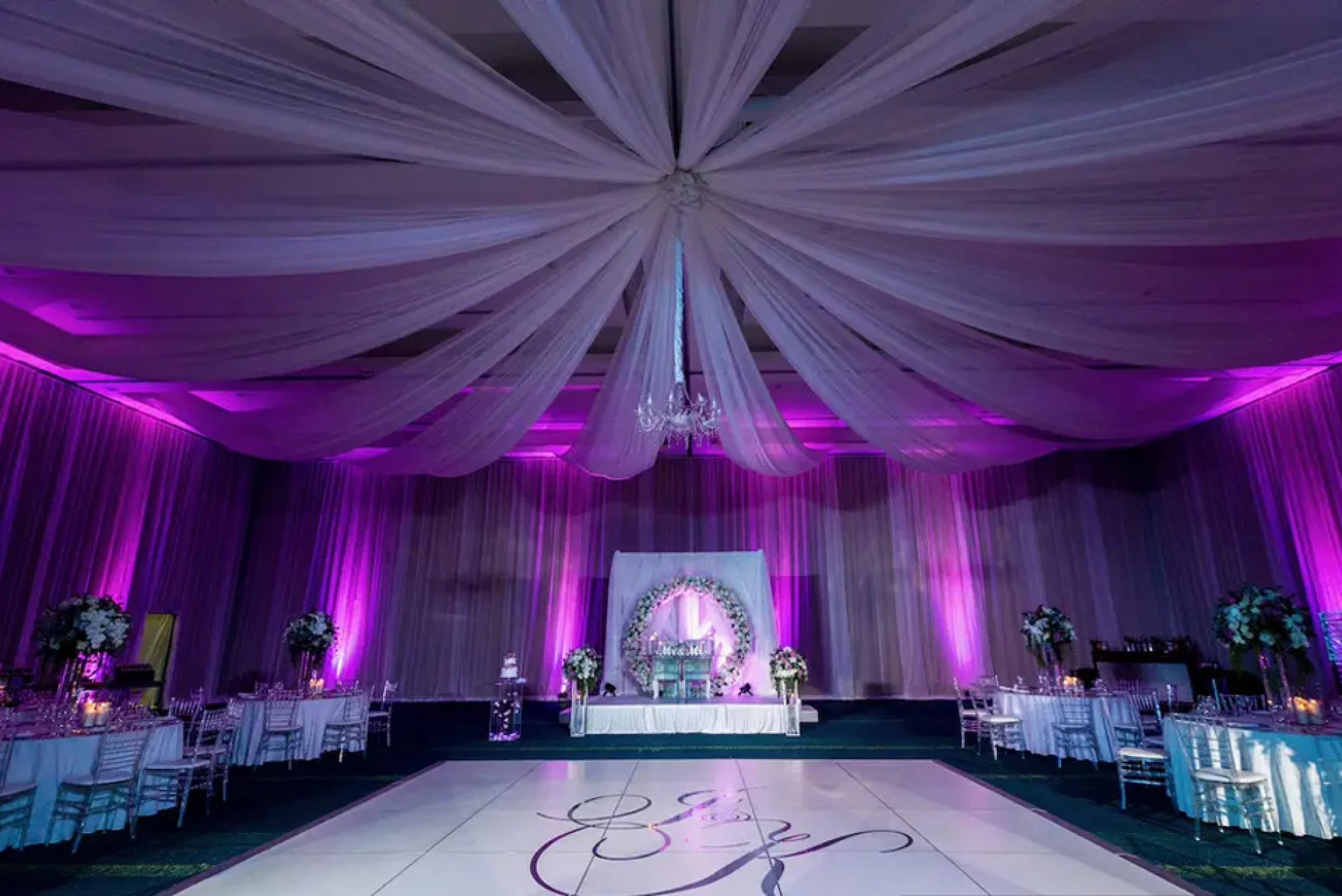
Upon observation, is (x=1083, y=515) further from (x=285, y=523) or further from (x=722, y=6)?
(x=285, y=523)

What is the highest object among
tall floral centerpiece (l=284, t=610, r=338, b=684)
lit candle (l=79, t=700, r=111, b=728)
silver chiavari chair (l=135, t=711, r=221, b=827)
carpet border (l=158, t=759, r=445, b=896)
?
tall floral centerpiece (l=284, t=610, r=338, b=684)

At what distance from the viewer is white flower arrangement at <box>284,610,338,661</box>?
8039 millimetres

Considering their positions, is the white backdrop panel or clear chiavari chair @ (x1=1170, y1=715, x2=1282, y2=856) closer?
clear chiavari chair @ (x1=1170, y1=715, x2=1282, y2=856)

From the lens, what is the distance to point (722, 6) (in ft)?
8.18

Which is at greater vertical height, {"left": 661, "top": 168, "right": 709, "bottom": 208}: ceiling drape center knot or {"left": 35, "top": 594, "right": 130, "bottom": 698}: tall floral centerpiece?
{"left": 661, "top": 168, "right": 709, "bottom": 208}: ceiling drape center knot

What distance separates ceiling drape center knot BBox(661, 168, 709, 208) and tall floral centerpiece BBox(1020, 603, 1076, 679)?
6331mm

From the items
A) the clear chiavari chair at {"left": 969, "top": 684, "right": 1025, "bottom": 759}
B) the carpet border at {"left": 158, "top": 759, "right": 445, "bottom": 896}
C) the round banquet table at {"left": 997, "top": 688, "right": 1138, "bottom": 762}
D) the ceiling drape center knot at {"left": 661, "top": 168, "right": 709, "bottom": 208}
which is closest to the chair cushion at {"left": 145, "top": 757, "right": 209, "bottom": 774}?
the carpet border at {"left": 158, "top": 759, "right": 445, "bottom": 896}

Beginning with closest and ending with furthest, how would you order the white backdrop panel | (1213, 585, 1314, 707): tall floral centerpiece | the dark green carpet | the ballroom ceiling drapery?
the ballroom ceiling drapery < the dark green carpet < (1213, 585, 1314, 707): tall floral centerpiece < the white backdrop panel

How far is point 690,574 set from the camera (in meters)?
10.5

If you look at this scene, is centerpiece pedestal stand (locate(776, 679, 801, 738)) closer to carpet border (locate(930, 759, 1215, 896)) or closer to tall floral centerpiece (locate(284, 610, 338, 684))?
carpet border (locate(930, 759, 1215, 896))

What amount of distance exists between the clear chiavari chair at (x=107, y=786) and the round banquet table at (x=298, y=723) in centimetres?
236

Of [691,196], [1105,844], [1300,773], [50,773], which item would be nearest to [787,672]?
[1105,844]

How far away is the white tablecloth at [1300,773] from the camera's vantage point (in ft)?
13.2

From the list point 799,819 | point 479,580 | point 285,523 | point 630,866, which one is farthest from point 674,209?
point 285,523
